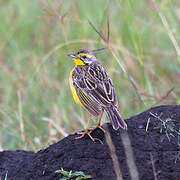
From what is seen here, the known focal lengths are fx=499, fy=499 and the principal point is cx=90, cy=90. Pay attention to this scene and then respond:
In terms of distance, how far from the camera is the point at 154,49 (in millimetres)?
11125

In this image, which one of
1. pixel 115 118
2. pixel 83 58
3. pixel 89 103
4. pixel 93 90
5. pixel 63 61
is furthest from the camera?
pixel 63 61

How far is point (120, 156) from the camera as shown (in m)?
5.16

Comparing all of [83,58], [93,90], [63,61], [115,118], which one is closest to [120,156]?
[115,118]

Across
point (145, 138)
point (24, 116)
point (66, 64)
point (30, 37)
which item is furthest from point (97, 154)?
point (30, 37)

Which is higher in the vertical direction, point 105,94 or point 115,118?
point 105,94

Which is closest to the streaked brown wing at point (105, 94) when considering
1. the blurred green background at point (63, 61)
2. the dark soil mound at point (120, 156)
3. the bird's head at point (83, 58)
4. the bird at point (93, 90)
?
the bird at point (93, 90)

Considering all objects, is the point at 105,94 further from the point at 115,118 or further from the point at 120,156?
the point at 120,156

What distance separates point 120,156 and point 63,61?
14.5ft

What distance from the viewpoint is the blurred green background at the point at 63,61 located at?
28.0 ft

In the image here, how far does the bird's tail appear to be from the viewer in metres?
5.45

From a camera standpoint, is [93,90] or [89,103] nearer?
[89,103]

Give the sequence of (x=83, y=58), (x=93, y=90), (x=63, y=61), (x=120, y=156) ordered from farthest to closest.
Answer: (x=63, y=61) < (x=83, y=58) < (x=93, y=90) < (x=120, y=156)

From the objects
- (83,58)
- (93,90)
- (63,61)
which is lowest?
(93,90)

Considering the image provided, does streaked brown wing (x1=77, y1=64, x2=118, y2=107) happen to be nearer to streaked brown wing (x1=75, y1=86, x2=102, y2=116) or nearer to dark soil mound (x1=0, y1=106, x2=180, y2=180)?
streaked brown wing (x1=75, y1=86, x2=102, y2=116)
